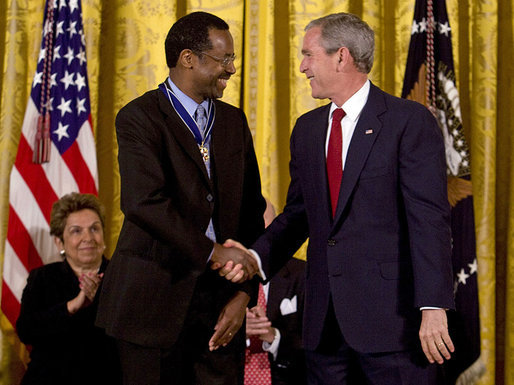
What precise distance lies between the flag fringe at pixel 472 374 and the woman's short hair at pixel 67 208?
205 cm

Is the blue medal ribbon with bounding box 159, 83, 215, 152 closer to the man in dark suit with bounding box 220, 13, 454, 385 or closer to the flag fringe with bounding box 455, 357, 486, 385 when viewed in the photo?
the man in dark suit with bounding box 220, 13, 454, 385

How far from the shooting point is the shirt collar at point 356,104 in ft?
6.61

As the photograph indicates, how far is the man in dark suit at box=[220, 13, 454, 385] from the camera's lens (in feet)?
5.98

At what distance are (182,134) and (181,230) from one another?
0.29m

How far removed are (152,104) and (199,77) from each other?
0.16 meters

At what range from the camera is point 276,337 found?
9.90ft

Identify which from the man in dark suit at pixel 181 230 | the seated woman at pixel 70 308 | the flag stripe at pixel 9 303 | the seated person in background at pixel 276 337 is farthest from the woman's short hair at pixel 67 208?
the man in dark suit at pixel 181 230

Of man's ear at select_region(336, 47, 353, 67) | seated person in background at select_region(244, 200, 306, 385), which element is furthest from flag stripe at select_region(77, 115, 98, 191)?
man's ear at select_region(336, 47, 353, 67)

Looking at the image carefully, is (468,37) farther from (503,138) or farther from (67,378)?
(67,378)

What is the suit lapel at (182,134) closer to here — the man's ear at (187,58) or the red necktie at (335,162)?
the man's ear at (187,58)

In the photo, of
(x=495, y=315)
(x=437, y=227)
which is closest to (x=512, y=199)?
(x=495, y=315)

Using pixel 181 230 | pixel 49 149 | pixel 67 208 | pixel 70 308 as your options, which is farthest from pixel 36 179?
pixel 181 230

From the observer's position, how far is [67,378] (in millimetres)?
3076

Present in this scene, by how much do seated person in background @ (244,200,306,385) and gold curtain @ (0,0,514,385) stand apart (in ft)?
2.76
